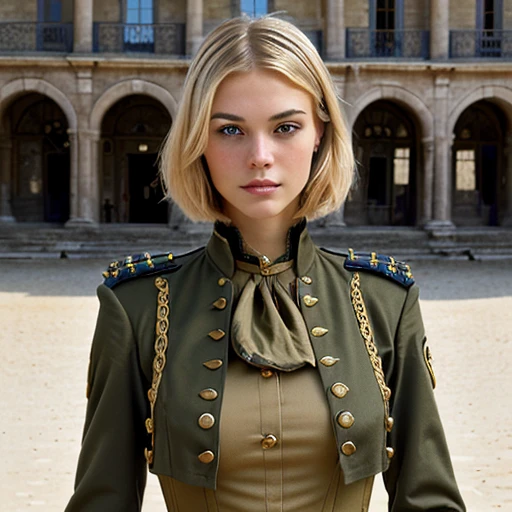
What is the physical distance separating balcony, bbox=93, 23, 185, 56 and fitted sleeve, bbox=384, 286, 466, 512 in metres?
25.1

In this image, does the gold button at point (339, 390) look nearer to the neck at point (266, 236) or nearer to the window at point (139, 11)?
the neck at point (266, 236)

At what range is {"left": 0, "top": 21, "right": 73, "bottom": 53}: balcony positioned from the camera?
26234 mm

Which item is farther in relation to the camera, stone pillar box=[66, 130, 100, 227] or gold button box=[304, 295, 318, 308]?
stone pillar box=[66, 130, 100, 227]

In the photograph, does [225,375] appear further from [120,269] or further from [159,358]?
[120,269]

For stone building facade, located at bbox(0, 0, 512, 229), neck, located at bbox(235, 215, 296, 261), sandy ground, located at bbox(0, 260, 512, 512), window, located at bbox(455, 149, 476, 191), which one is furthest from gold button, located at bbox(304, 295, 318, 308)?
window, located at bbox(455, 149, 476, 191)

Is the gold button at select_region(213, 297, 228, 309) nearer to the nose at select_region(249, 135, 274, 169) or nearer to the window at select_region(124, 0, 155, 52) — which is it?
the nose at select_region(249, 135, 274, 169)

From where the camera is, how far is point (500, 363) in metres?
9.28

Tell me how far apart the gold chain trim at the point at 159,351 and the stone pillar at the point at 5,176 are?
2650 centimetres

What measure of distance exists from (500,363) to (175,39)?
63.2 feet

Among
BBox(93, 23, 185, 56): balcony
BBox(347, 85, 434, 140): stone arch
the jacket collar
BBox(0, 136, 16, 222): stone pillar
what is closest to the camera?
the jacket collar

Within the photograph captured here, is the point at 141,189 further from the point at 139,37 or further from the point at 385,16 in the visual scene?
the point at 385,16

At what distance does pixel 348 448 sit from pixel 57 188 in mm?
27573

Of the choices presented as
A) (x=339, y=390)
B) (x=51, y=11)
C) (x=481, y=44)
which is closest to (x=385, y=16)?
(x=481, y=44)

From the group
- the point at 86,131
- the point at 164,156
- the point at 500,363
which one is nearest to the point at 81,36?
the point at 86,131
